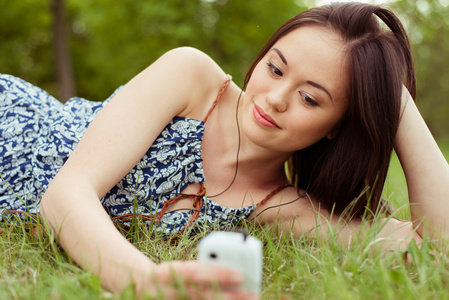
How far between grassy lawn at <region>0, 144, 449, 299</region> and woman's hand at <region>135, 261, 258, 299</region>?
4.1 inches

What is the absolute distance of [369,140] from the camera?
7.98 feet

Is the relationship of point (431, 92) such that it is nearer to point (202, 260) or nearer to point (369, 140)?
point (369, 140)

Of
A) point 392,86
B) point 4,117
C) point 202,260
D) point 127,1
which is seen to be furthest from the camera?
point 127,1

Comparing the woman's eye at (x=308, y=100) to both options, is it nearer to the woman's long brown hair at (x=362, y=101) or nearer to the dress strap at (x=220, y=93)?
the woman's long brown hair at (x=362, y=101)

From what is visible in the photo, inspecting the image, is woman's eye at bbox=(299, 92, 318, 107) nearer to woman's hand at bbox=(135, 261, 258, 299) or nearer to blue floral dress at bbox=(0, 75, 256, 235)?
blue floral dress at bbox=(0, 75, 256, 235)

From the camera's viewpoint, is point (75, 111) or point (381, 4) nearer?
point (381, 4)

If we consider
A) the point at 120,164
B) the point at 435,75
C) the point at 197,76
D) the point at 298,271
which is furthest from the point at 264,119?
the point at 435,75

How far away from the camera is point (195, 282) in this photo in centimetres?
129

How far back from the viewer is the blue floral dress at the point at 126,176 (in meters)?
2.35

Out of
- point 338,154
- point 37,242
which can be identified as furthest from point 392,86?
point 37,242

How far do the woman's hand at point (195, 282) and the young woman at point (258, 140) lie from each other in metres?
0.60

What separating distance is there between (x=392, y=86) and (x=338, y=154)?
48 cm

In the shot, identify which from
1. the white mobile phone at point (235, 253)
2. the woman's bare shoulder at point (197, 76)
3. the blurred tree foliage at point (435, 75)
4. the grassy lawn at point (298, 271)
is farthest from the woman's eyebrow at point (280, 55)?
the blurred tree foliage at point (435, 75)

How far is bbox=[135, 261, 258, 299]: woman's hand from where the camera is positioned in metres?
1.25
